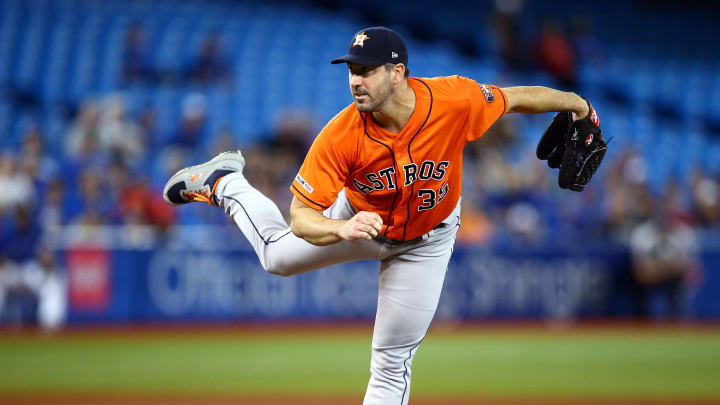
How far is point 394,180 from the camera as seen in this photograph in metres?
4.84

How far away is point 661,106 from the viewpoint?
1745 centimetres

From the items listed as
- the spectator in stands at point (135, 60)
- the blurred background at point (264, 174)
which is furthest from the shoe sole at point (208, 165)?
the spectator in stands at point (135, 60)

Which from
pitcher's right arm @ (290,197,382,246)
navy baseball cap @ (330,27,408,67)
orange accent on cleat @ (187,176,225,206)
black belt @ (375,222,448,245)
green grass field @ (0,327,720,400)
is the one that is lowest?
green grass field @ (0,327,720,400)

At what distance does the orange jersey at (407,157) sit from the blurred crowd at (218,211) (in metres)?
7.73

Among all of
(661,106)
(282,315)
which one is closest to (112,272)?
(282,315)

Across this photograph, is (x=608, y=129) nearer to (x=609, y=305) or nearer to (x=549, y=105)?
(x=609, y=305)

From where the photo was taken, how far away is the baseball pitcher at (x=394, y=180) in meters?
4.64

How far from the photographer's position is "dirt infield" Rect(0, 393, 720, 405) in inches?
300

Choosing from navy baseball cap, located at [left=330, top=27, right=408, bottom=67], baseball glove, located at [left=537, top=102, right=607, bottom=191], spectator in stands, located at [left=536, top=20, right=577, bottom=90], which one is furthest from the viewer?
spectator in stands, located at [left=536, top=20, right=577, bottom=90]

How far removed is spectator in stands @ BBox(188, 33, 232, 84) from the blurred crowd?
0.53 metres

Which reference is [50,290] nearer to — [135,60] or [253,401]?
[135,60]

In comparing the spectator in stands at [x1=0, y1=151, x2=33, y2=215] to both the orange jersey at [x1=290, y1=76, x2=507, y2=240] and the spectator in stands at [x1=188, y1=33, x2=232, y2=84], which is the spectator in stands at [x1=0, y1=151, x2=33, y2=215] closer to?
the spectator in stands at [x1=188, y1=33, x2=232, y2=84]

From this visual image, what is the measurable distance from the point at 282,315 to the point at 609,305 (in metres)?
4.78

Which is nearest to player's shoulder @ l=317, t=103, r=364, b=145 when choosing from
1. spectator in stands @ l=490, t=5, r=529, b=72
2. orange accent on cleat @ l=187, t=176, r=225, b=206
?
orange accent on cleat @ l=187, t=176, r=225, b=206
